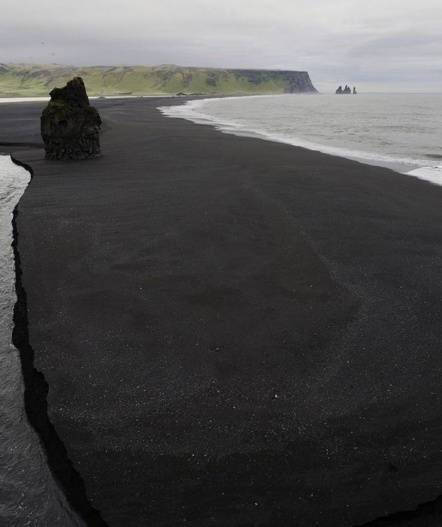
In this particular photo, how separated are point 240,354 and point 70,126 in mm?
15470

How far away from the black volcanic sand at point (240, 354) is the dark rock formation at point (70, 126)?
24.8 ft

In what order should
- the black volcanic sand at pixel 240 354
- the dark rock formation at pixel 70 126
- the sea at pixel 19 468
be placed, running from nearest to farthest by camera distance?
the sea at pixel 19 468 < the black volcanic sand at pixel 240 354 < the dark rock formation at pixel 70 126

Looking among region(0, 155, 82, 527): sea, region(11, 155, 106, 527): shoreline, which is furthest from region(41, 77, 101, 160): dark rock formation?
region(0, 155, 82, 527): sea

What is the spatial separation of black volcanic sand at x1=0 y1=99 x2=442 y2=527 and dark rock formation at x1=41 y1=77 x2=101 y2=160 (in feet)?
24.8

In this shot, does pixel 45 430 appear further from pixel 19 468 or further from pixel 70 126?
pixel 70 126

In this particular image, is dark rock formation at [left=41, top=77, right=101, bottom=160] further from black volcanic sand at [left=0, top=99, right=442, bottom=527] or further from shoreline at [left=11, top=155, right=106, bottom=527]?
shoreline at [left=11, top=155, right=106, bottom=527]

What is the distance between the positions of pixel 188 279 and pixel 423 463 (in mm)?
4000

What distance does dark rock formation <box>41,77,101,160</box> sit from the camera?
16406 mm

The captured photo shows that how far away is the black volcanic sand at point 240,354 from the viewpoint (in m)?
3.12

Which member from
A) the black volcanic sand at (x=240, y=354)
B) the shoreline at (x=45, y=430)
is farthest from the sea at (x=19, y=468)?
the black volcanic sand at (x=240, y=354)

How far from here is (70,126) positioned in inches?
655

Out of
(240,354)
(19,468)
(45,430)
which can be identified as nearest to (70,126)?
(240,354)

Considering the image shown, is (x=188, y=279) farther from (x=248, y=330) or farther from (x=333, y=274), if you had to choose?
(x=333, y=274)

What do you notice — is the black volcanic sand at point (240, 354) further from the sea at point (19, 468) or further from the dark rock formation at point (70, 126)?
the dark rock formation at point (70, 126)
